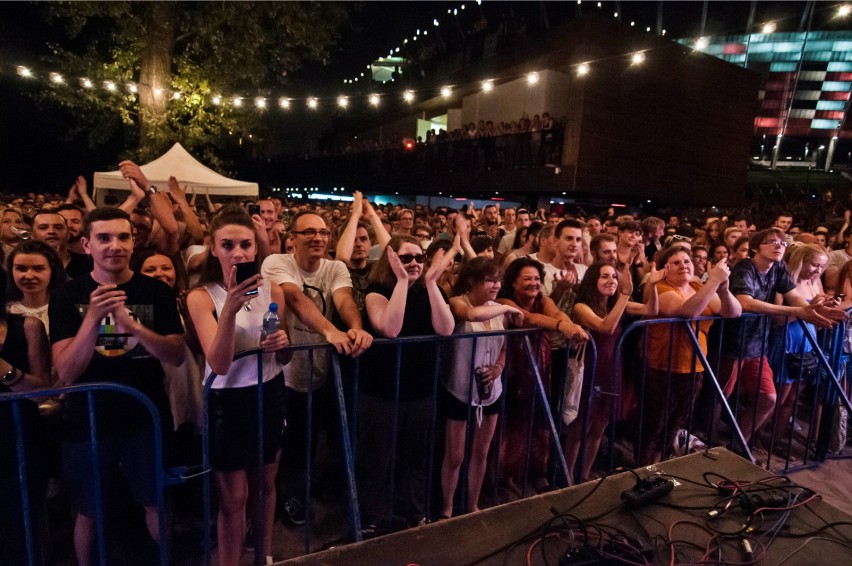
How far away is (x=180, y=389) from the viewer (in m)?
3.27

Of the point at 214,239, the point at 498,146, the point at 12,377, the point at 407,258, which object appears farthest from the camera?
the point at 498,146

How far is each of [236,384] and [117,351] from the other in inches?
23.4

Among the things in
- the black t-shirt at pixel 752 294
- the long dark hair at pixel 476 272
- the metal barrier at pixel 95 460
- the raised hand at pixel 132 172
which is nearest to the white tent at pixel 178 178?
the raised hand at pixel 132 172

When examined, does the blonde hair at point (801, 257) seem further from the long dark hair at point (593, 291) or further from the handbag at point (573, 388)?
the handbag at point (573, 388)

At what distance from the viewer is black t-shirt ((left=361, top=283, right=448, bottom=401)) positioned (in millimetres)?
3162

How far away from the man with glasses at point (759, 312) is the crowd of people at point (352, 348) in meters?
0.02

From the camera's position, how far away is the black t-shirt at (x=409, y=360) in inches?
124

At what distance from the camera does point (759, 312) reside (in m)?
4.08

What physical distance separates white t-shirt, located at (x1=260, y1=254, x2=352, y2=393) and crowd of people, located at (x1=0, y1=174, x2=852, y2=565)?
1 cm

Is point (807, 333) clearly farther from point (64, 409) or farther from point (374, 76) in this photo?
point (374, 76)

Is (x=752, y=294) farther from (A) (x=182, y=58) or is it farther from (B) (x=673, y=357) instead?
(A) (x=182, y=58)

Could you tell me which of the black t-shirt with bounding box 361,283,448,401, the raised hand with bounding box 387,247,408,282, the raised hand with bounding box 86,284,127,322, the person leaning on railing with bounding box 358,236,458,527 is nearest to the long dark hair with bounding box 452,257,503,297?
the person leaning on railing with bounding box 358,236,458,527

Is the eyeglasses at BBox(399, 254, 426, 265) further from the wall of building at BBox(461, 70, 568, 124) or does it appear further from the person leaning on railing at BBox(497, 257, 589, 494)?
the wall of building at BBox(461, 70, 568, 124)

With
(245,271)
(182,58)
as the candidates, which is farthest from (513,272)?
(182,58)
